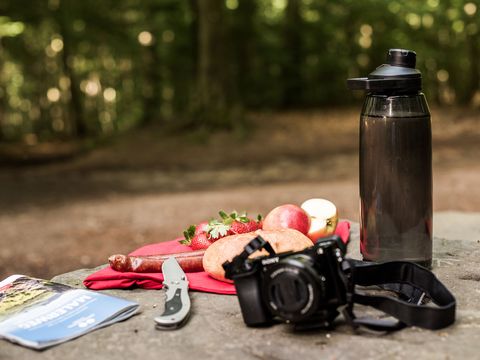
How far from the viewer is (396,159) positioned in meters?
2.32

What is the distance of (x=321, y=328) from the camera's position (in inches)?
78.4

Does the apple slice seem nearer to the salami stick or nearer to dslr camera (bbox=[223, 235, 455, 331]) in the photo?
the salami stick

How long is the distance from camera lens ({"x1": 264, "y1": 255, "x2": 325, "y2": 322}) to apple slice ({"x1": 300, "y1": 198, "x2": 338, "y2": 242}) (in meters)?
0.87

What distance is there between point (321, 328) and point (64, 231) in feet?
20.2

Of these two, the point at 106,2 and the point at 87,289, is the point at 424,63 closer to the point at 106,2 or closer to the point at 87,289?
the point at 106,2

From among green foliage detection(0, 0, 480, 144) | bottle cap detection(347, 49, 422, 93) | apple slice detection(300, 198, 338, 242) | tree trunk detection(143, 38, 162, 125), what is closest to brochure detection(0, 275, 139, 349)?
apple slice detection(300, 198, 338, 242)

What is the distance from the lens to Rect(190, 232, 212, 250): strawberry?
2.71m

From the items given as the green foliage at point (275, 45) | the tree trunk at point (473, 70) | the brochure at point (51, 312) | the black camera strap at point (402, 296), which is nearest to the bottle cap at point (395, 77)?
the black camera strap at point (402, 296)

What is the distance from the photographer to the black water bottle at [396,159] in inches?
91.0

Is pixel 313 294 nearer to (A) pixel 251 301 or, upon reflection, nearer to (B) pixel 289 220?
(A) pixel 251 301

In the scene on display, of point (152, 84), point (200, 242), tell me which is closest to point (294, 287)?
point (200, 242)

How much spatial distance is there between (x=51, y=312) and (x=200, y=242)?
0.76 metres

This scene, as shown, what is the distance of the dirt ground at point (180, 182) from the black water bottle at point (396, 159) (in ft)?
15.0

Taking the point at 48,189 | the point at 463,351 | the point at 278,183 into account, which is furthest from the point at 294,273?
the point at 48,189
